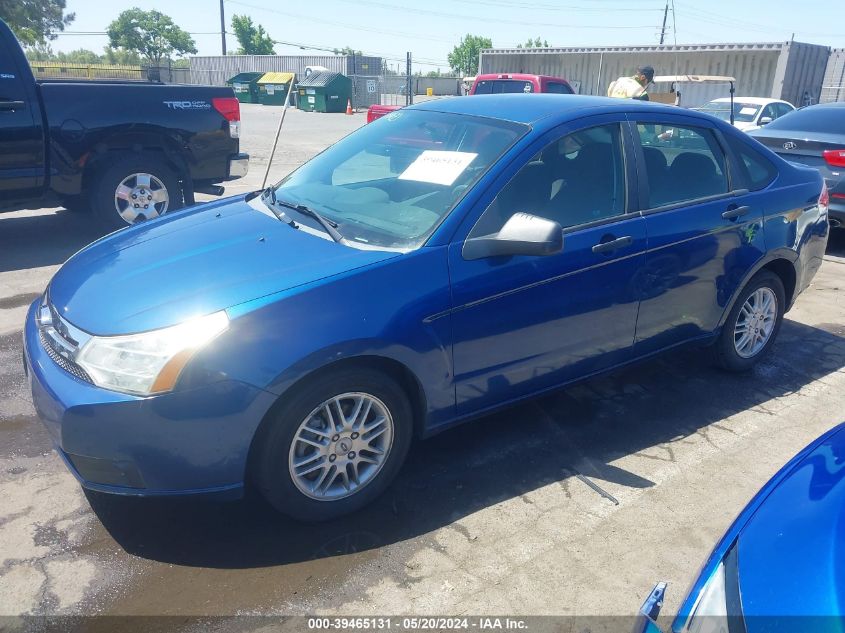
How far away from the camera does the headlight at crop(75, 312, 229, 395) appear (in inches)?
97.4

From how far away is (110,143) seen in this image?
6.84 metres

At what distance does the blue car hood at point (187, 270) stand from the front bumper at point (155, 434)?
285 millimetres

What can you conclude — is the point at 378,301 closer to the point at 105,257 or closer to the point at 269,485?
the point at 269,485

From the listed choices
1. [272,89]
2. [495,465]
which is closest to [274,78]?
[272,89]

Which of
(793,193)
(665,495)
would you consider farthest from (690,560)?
(793,193)

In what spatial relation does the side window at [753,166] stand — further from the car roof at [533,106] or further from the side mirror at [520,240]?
the side mirror at [520,240]

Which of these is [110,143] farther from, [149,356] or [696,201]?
[696,201]

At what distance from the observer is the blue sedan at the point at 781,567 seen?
1479 millimetres

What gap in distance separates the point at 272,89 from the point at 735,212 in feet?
119

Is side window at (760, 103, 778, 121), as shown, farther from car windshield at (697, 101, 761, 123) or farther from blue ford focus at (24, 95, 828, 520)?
blue ford focus at (24, 95, 828, 520)

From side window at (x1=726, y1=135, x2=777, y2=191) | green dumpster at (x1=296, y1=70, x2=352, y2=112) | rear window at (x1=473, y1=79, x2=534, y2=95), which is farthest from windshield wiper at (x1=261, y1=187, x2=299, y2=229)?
green dumpster at (x1=296, y1=70, x2=352, y2=112)

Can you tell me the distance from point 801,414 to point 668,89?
2281 centimetres

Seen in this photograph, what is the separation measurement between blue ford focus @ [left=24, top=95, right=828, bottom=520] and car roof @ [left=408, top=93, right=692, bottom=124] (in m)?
0.02

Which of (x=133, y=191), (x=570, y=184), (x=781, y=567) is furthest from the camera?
(x=133, y=191)
